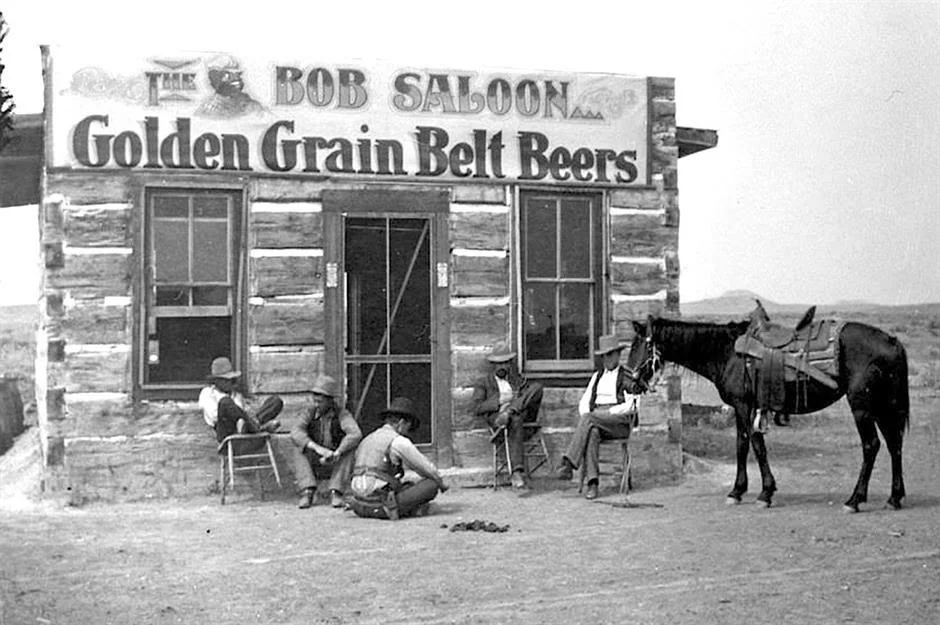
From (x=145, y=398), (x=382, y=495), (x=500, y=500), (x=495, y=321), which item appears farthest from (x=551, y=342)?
(x=145, y=398)

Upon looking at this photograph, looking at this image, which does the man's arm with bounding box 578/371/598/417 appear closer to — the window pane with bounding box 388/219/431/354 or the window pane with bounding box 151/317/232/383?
the window pane with bounding box 388/219/431/354

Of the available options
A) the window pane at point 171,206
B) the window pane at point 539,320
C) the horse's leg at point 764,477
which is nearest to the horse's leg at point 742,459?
the horse's leg at point 764,477

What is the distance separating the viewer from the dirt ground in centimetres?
622

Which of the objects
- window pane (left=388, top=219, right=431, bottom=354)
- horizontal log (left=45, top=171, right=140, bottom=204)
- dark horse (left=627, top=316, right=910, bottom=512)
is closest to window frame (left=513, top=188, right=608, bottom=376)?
window pane (left=388, top=219, right=431, bottom=354)

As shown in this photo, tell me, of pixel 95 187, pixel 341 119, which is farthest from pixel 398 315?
pixel 95 187

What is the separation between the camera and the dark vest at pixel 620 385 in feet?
34.3

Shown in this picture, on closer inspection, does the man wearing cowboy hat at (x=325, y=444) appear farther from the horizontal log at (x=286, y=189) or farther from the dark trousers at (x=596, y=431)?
the dark trousers at (x=596, y=431)

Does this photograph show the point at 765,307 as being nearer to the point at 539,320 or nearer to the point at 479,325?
the point at 539,320

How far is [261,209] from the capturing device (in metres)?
10.9

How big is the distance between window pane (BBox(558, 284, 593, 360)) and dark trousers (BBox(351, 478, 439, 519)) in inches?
109

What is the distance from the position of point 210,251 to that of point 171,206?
55 centimetres

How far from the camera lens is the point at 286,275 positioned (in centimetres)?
1092

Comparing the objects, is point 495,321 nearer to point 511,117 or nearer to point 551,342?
point 551,342

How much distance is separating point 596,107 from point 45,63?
5330 mm
